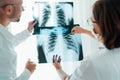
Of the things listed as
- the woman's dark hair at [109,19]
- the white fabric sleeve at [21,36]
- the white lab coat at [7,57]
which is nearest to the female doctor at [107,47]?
the woman's dark hair at [109,19]

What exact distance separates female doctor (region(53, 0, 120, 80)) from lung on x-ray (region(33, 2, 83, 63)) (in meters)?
0.58

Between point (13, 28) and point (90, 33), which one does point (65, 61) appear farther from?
point (13, 28)

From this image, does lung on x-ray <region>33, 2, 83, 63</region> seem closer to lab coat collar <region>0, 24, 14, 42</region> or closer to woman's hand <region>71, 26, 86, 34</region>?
woman's hand <region>71, 26, 86, 34</region>

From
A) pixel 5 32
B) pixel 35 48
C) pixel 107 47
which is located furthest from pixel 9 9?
pixel 107 47

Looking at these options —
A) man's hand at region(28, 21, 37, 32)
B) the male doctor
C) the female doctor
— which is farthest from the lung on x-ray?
the female doctor

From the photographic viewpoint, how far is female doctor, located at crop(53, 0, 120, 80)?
92 cm

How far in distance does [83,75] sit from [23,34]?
0.61m

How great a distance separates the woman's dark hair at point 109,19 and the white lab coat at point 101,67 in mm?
56

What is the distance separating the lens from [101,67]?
920 millimetres

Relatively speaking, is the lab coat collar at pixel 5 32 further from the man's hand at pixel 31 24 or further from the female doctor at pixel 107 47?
the female doctor at pixel 107 47

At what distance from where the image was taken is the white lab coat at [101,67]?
92 cm

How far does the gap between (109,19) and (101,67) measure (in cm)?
20

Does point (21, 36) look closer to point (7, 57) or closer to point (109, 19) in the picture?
point (7, 57)

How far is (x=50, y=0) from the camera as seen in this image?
5.02 feet
